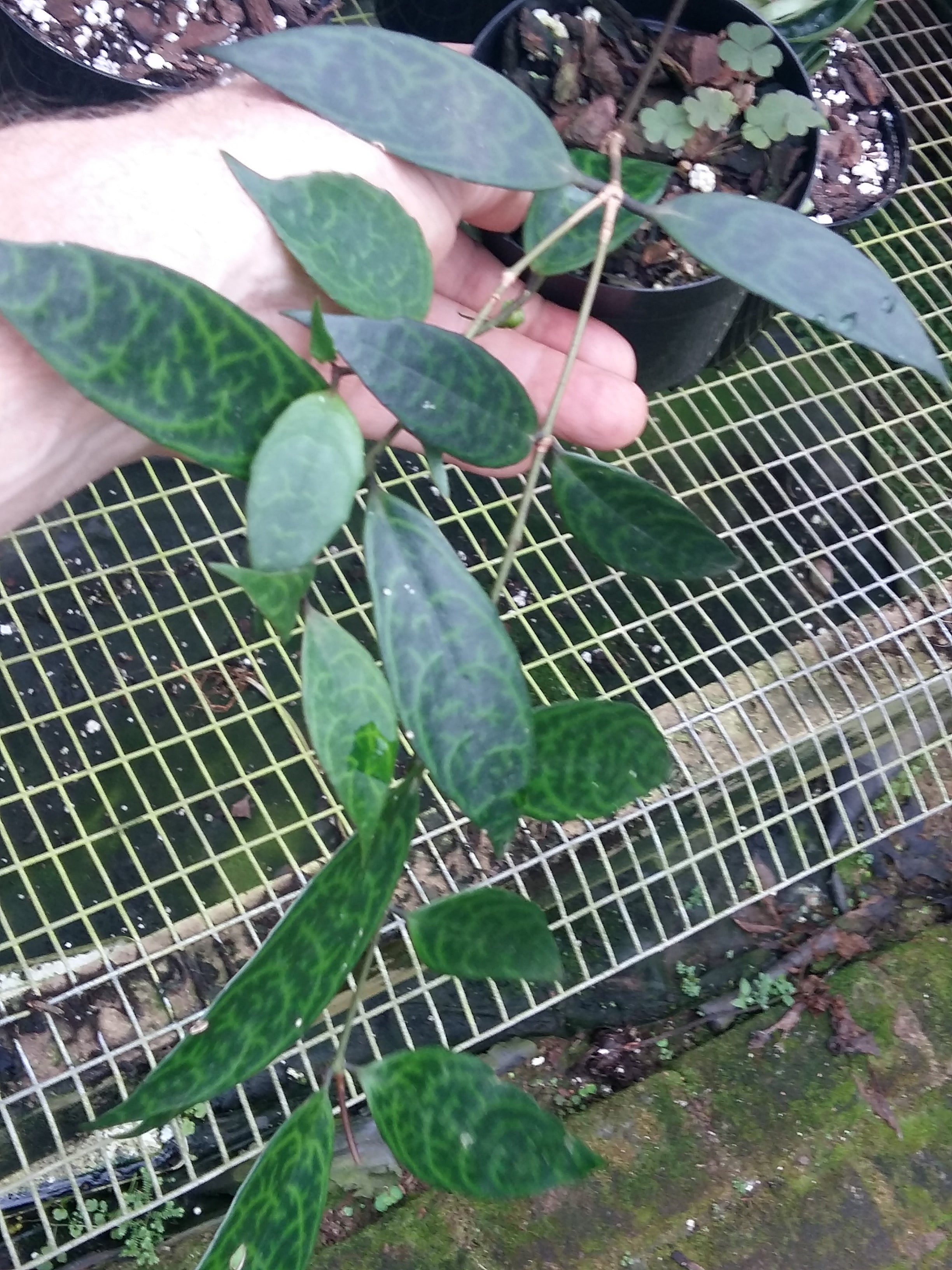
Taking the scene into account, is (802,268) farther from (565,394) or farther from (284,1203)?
(284,1203)

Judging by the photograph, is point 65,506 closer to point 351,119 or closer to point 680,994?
point 351,119

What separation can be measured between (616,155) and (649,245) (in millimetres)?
241

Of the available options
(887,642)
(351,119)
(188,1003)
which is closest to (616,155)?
(351,119)

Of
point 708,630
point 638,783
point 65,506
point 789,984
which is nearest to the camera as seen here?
point 638,783

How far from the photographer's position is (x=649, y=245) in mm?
884

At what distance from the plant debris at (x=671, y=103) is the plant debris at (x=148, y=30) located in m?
0.36

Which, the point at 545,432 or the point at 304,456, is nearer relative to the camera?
the point at 304,456

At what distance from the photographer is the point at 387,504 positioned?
514mm

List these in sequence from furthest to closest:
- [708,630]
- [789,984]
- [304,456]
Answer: [708,630] → [789,984] → [304,456]

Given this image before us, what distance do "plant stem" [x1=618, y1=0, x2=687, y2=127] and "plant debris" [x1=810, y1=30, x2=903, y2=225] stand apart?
0.92ft

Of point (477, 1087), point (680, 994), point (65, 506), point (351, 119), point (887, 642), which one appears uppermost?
point (351, 119)

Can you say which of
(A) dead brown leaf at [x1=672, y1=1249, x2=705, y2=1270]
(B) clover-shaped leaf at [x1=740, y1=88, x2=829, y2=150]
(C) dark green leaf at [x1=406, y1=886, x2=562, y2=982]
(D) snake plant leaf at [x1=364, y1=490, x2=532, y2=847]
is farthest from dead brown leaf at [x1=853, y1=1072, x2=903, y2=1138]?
(B) clover-shaped leaf at [x1=740, y1=88, x2=829, y2=150]

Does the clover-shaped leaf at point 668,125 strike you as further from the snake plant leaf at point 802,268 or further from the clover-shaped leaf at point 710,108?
the snake plant leaf at point 802,268

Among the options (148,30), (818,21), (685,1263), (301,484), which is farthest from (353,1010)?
(148,30)
